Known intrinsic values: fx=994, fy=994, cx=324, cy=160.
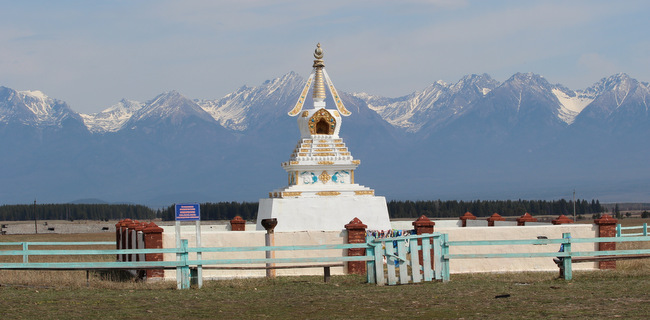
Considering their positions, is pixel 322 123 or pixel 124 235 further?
pixel 322 123

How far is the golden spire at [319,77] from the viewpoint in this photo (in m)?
46.9

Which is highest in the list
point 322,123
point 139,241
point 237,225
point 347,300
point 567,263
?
point 322,123

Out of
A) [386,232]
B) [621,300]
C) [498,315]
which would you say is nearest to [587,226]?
[386,232]

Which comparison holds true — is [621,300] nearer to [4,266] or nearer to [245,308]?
[245,308]

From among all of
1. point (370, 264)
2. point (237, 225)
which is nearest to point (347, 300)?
point (370, 264)

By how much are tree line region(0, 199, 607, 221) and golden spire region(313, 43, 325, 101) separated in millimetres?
76611

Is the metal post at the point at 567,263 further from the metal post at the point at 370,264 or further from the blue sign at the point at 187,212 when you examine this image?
the blue sign at the point at 187,212

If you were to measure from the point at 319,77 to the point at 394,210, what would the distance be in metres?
83.6

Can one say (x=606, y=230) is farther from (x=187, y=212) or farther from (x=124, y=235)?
(x=124, y=235)

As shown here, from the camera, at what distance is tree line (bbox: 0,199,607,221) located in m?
133

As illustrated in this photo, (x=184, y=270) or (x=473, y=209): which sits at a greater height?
(x=473, y=209)

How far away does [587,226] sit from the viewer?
1358 inches

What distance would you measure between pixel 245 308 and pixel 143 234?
10733mm

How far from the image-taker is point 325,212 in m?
42.0
